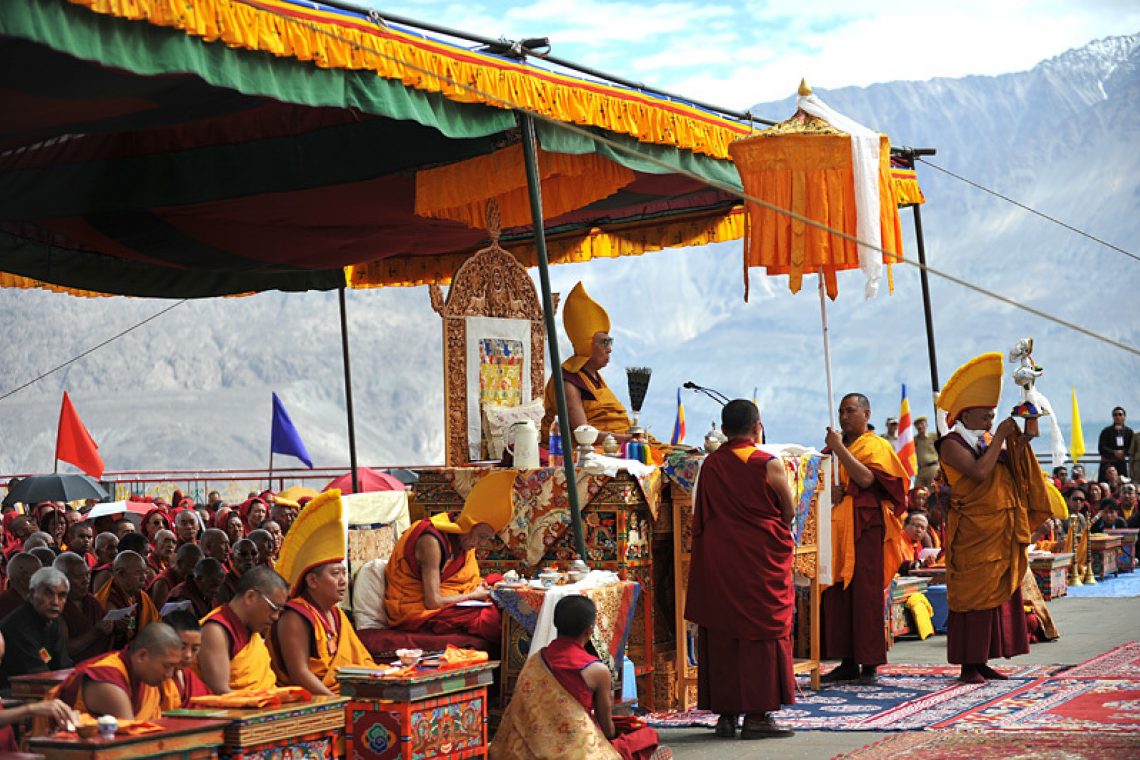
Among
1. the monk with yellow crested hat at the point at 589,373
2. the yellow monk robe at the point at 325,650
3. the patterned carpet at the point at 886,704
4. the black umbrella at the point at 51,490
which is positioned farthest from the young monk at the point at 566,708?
the black umbrella at the point at 51,490

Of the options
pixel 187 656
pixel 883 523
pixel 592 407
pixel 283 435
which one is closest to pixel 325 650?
pixel 187 656

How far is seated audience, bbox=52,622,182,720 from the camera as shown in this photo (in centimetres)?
444

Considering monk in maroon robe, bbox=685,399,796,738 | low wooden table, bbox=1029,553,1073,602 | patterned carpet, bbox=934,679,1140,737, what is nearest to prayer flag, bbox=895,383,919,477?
low wooden table, bbox=1029,553,1073,602

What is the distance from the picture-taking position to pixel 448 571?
23.2 ft

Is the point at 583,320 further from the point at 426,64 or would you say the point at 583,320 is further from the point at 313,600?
the point at 313,600

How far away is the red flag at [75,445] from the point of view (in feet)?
49.9

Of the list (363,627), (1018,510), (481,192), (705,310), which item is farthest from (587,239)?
(705,310)

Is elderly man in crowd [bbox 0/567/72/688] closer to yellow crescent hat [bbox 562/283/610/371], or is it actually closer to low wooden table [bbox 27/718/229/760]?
low wooden table [bbox 27/718/229/760]

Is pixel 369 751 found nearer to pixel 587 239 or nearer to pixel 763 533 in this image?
pixel 763 533

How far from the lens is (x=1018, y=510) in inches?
322

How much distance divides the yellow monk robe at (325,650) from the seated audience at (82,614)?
1.26m

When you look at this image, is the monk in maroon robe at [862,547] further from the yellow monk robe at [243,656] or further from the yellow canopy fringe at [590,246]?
the yellow monk robe at [243,656]

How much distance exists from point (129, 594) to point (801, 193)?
400 centimetres

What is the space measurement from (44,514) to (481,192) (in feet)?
17.4
